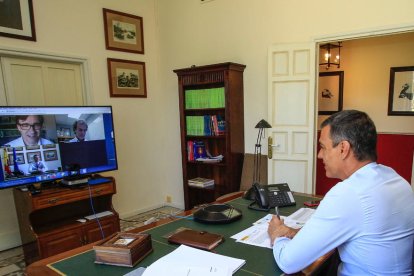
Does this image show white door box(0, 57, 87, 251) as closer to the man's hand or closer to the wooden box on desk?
the wooden box on desk

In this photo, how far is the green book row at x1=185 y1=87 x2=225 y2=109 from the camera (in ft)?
11.5

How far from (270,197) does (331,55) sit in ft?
13.9

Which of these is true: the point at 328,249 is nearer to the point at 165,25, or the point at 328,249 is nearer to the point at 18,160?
the point at 18,160

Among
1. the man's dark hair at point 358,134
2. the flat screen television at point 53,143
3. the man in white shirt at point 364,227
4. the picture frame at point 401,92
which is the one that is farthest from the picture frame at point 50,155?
the picture frame at point 401,92

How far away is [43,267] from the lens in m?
1.18

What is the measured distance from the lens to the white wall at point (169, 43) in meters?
3.03

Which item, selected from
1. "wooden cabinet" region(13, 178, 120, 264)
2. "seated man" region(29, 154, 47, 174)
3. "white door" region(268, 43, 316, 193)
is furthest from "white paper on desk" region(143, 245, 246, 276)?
"white door" region(268, 43, 316, 193)

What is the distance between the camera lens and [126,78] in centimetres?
395

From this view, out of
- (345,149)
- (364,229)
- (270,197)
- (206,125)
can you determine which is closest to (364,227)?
(364,229)

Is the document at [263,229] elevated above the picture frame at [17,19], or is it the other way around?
the picture frame at [17,19]

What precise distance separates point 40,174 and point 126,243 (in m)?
1.85

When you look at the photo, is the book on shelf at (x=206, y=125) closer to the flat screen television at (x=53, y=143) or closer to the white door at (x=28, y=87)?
the flat screen television at (x=53, y=143)

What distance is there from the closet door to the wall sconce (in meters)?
4.03

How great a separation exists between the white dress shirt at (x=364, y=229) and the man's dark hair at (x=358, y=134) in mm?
89
